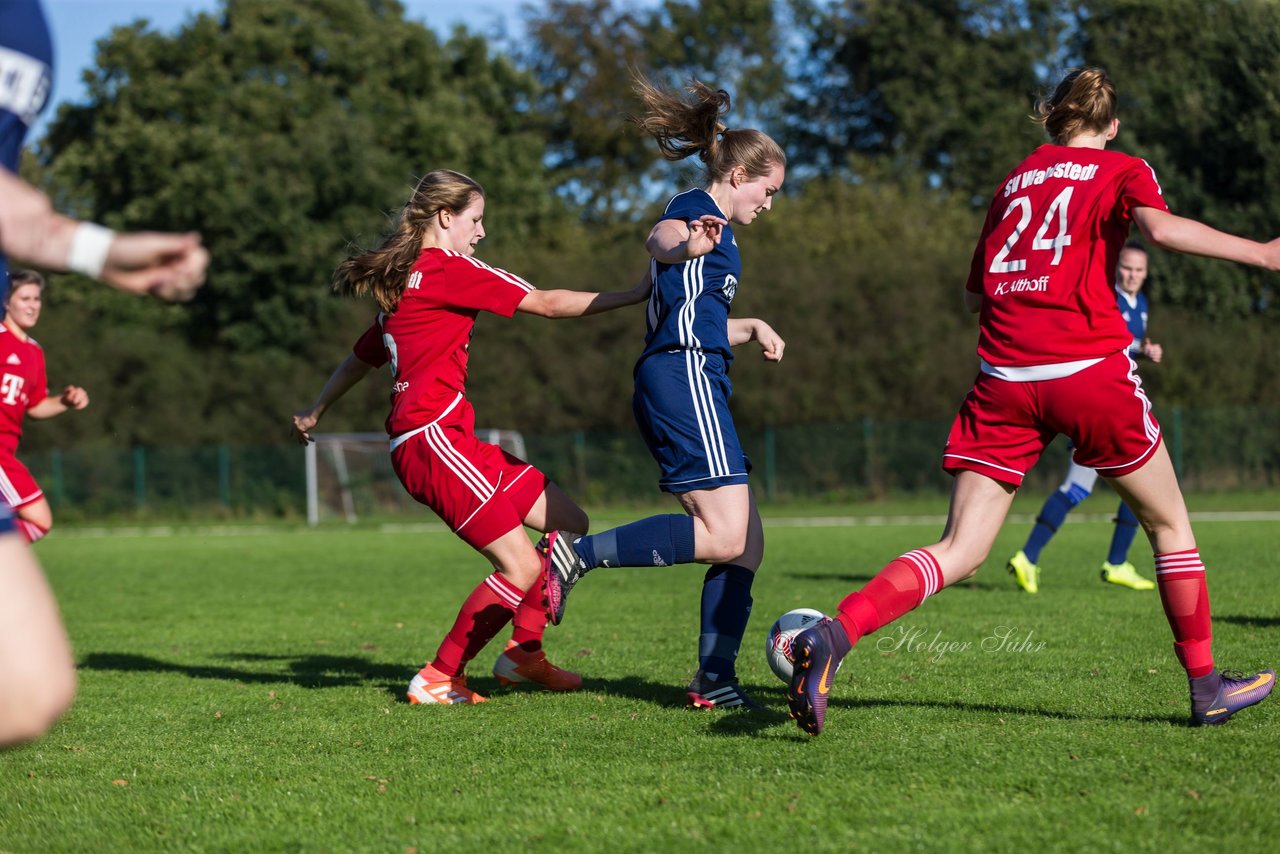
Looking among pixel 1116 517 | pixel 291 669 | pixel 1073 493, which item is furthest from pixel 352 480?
pixel 291 669

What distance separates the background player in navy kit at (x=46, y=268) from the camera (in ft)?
8.70

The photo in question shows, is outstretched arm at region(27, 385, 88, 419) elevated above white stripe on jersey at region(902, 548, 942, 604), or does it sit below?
above

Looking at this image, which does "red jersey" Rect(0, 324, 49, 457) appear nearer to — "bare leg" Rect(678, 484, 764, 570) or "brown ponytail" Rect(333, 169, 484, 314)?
"brown ponytail" Rect(333, 169, 484, 314)

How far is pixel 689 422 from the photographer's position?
5086mm

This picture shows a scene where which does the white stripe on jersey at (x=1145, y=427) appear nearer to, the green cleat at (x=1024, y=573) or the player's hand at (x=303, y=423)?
the player's hand at (x=303, y=423)

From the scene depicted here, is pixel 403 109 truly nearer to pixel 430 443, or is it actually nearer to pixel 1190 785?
pixel 430 443

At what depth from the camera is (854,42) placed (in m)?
43.8

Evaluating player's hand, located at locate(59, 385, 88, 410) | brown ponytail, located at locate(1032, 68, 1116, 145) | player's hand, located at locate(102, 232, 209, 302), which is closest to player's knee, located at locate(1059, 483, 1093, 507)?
brown ponytail, located at locate(1032, 68, 1116, 145)

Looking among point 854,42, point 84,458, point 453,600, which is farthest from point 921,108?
point 453,600

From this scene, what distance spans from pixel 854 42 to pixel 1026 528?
29207 millimetres

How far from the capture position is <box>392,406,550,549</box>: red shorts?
18.0 ft

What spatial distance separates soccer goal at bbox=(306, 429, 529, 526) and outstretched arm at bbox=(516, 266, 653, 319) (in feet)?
70.5

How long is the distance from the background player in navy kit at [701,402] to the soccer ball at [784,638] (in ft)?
0.70

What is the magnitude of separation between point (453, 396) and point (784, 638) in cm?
169
